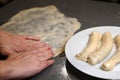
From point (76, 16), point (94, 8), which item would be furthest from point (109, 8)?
point (76, 16)

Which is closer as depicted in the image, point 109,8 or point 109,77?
point 109,77

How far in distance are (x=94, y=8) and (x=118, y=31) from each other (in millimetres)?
320

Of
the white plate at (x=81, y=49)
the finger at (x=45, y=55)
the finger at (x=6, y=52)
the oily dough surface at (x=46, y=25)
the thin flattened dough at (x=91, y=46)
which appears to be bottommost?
the finger at (x=6, y=52)

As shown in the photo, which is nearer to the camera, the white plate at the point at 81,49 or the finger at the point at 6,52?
the white plate at the point at 81,49

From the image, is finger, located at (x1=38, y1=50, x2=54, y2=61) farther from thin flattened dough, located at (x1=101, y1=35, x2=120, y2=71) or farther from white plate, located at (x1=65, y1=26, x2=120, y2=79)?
thin flattened dough, located at (x1=101, y1=35, x2=120, y2=71)

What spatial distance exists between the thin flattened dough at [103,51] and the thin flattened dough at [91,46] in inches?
0.8

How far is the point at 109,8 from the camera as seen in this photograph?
1214mm

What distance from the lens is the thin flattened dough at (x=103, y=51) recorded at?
0.79 metres

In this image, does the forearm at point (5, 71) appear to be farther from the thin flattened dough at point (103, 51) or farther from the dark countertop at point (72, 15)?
the thin flattened dough at point (103, 51)

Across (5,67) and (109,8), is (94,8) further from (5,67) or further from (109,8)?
(5,67)

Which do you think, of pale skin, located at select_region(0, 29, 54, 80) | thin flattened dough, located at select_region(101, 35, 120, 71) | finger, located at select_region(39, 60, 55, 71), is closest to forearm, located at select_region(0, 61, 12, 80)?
pale skin, located at select_region(0, 29, 54, 80)

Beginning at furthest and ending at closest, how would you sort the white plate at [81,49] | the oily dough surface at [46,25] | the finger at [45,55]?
the oily dough surface at [46,25] → the finger at [45,55] → the white plate at [81,49]

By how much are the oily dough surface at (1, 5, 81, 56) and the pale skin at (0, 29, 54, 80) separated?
0.06 m

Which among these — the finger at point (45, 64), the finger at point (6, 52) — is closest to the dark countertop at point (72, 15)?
the finger at point (45, 64)
